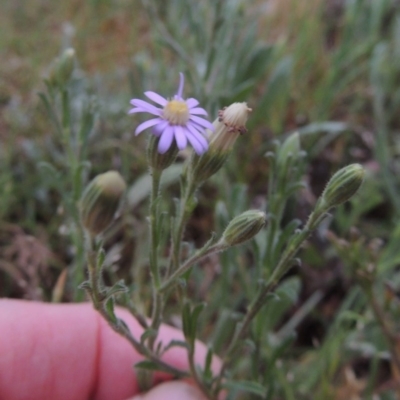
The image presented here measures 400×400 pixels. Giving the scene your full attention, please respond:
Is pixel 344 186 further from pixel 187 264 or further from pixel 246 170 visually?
pixel 246 170

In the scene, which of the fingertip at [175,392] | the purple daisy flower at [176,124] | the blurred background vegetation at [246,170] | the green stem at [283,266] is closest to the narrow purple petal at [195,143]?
the purple daisy flower at [176,124]

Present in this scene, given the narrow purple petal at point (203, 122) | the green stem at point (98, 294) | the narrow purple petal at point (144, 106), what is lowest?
the green stem at point (98, 294)

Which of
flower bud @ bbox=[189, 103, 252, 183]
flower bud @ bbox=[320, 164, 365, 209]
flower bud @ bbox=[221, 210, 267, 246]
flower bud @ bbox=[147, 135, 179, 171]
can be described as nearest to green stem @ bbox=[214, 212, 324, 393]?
flower bud @ bbox=[320, 164, 365, 209]

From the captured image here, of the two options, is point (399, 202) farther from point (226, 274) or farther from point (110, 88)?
point (110, 88)

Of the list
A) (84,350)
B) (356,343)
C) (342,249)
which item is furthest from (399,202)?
(84,350)

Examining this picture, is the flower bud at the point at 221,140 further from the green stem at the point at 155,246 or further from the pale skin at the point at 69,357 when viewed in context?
the pale skin at the point at 69,357

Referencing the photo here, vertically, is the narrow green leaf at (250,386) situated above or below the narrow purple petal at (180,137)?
below

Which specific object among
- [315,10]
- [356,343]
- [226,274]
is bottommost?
[356,343]

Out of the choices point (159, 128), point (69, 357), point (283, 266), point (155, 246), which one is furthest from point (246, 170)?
point (159, 128)
